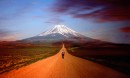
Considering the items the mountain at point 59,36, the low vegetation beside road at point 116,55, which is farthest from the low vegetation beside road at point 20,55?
the low vegetation beside road at point 116,55

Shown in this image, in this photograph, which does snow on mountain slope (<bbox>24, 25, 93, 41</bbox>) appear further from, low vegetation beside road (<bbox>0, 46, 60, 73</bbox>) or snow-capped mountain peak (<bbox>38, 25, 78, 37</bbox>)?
low vegetation beside road (<bbox>0, 46, 60, 73</bbox>)

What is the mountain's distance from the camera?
310 inches

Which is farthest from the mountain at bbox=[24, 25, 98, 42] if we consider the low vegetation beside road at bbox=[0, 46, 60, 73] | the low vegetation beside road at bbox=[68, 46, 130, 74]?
the low vegetation beside road at bbox=[68, 46, 130, 74]

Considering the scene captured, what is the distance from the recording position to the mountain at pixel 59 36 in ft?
25.8

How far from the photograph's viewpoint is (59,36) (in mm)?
8094

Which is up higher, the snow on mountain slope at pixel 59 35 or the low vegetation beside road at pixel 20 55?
the snow on mountain slope at pixel 59 35

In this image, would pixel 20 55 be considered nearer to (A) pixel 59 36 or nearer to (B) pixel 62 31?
(A) pixel 59 36

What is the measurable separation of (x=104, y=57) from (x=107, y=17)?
1501 mm

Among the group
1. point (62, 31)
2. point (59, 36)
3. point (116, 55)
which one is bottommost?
point (116, 55)

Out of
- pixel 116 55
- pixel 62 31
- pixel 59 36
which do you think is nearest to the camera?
pixel 62 31

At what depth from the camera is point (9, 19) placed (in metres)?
7.98

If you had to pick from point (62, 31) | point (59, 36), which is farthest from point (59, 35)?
point (62, 31)

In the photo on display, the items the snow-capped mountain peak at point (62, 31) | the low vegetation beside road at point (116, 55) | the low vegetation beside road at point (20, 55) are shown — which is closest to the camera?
the snow-capped mountain peak at point (62, 31)

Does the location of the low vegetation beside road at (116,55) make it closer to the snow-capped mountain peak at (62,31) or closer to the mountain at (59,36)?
the mountain at (59,36)
